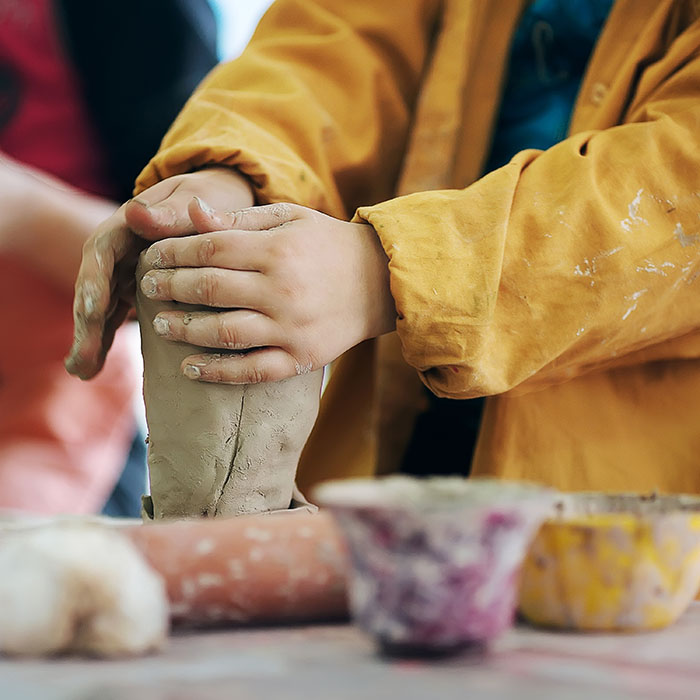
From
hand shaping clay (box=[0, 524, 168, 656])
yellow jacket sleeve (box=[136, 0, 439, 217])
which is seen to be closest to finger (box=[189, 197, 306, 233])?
yellow jacket sleeve (box=[136, 0, 439, 217])

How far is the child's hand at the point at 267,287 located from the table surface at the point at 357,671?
23 cm

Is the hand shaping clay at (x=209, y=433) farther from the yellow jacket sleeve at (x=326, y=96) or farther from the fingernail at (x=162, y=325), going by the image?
the yellow jacket sleeve at (x=326, y=96)

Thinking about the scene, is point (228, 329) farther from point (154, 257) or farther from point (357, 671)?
point (357, 671)

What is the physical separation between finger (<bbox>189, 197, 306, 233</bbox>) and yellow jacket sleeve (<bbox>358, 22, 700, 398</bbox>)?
5 centimetres

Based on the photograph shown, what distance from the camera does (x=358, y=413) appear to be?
0.89 metres

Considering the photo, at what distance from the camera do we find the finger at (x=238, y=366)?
0.56 meters

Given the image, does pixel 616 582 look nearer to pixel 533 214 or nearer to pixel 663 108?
pixel 533 214

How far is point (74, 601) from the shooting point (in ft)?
1.07

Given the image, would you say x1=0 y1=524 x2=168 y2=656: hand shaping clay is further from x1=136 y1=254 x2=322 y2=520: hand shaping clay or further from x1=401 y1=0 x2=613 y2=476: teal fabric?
x1=401 y1=0 x2=613 y2=476: teal fabric

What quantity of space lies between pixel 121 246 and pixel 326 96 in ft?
1.09

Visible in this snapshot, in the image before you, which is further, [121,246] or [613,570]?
[121,246]

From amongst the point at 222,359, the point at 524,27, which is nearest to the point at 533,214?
the point at 222,359

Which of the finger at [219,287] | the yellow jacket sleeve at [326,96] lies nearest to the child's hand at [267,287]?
the finger at [219,287]

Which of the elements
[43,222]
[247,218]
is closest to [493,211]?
[247,218]
